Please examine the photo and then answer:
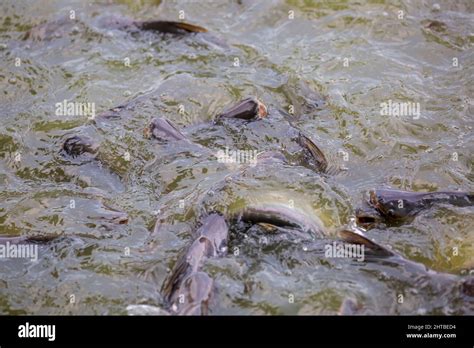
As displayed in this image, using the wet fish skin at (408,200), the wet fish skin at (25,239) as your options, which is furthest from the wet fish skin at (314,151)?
the wet fish skin at (25,239)

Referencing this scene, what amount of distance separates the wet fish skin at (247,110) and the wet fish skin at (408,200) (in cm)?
145

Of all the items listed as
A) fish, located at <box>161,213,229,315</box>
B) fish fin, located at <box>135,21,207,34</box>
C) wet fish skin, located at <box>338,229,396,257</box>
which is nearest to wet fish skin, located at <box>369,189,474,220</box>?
wet fish skin, located at <box>338,229,396,257</box>

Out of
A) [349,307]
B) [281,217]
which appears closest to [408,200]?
[281,217]

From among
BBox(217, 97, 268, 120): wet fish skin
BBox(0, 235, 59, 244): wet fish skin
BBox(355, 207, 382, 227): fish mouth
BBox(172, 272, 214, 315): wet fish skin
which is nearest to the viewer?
BBox(172, 272, 214, 315): wet fish skin

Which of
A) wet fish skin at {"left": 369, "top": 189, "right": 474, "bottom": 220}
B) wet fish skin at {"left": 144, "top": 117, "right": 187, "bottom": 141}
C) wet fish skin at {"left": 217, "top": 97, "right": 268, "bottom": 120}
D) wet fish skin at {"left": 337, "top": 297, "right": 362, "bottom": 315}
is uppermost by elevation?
wet fish skin at {"left": 217, "top": 97, "right": 268, "bottom": 120}

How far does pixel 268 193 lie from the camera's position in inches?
183

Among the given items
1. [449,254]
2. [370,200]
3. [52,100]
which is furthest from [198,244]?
[52,100]

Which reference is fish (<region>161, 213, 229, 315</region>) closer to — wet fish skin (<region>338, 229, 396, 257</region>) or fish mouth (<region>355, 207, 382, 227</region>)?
wet fish skin (<region>338, 229, 396, 257</region>)

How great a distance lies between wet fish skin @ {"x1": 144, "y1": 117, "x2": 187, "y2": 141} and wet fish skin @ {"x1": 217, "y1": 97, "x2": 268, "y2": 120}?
0.50m

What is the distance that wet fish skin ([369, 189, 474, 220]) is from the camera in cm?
449

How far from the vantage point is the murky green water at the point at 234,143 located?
13.3ft

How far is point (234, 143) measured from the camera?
5.39 meters

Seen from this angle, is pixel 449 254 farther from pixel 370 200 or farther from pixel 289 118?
pixel 289 118

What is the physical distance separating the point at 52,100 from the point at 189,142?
1.65 m
